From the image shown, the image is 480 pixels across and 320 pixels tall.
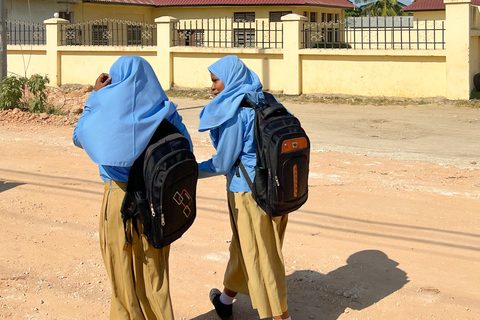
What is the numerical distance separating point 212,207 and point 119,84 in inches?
141

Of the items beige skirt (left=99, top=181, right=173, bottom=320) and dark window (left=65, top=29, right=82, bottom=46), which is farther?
dark window (left=65, top=29, right=82, bottom=46)

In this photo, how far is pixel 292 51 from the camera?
56.3 ft

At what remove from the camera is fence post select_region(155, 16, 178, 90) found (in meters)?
18.9

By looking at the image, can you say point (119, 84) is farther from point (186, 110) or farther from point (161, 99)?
point (186, 110)

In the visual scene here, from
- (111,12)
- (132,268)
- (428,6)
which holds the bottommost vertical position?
(132,268)

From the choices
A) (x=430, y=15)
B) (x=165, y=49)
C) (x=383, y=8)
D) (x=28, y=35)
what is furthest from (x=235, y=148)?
(x=383, y=8)

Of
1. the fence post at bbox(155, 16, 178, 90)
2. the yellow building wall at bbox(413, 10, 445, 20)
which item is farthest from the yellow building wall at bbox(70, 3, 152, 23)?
the yellow building wall at bbox(413, 10, 445, 20)

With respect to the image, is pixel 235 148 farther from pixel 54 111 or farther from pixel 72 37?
pixel 72 37

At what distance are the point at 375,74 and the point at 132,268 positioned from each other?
13656mm

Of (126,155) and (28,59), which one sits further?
(28,59)

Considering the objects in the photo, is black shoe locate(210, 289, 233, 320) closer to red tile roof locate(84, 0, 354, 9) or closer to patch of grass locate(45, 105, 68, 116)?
patch of grass locate(45, 105, 68, 116)

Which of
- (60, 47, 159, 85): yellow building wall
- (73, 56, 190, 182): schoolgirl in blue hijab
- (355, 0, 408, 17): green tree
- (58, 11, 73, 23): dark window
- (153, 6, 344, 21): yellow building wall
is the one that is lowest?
(73, 56, 190, 182): schoolgirl in blue hijab

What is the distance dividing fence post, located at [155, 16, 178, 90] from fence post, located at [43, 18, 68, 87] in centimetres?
361

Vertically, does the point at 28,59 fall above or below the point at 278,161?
above
